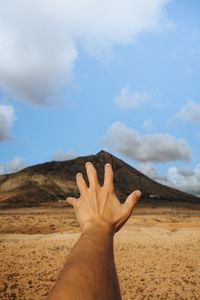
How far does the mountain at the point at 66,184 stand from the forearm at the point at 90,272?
32.1 m

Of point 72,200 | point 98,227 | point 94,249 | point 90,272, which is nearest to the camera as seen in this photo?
point 90,272

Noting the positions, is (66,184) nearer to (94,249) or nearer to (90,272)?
(94,249)

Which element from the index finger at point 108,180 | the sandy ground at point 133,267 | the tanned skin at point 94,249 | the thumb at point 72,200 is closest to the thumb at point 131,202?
the tanned skin at point 94,249

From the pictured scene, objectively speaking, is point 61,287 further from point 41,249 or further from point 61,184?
point 61,184

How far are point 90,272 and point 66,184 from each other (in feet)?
132

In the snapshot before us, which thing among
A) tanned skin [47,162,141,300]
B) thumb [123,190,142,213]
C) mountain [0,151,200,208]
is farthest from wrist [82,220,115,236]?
mountain [0,151,200,208]

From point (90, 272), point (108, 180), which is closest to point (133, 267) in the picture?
point (108, 180)

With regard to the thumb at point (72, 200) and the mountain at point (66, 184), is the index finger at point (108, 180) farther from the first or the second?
the mountain at point (66, 184)

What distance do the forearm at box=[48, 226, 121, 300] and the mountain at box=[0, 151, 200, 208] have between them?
32.1 m

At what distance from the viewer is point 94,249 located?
1.49 m

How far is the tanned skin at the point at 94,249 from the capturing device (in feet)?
4.08

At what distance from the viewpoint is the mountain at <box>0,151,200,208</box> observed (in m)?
38.2

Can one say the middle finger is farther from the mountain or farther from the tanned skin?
the mountain

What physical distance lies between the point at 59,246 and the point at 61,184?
3205 cm
